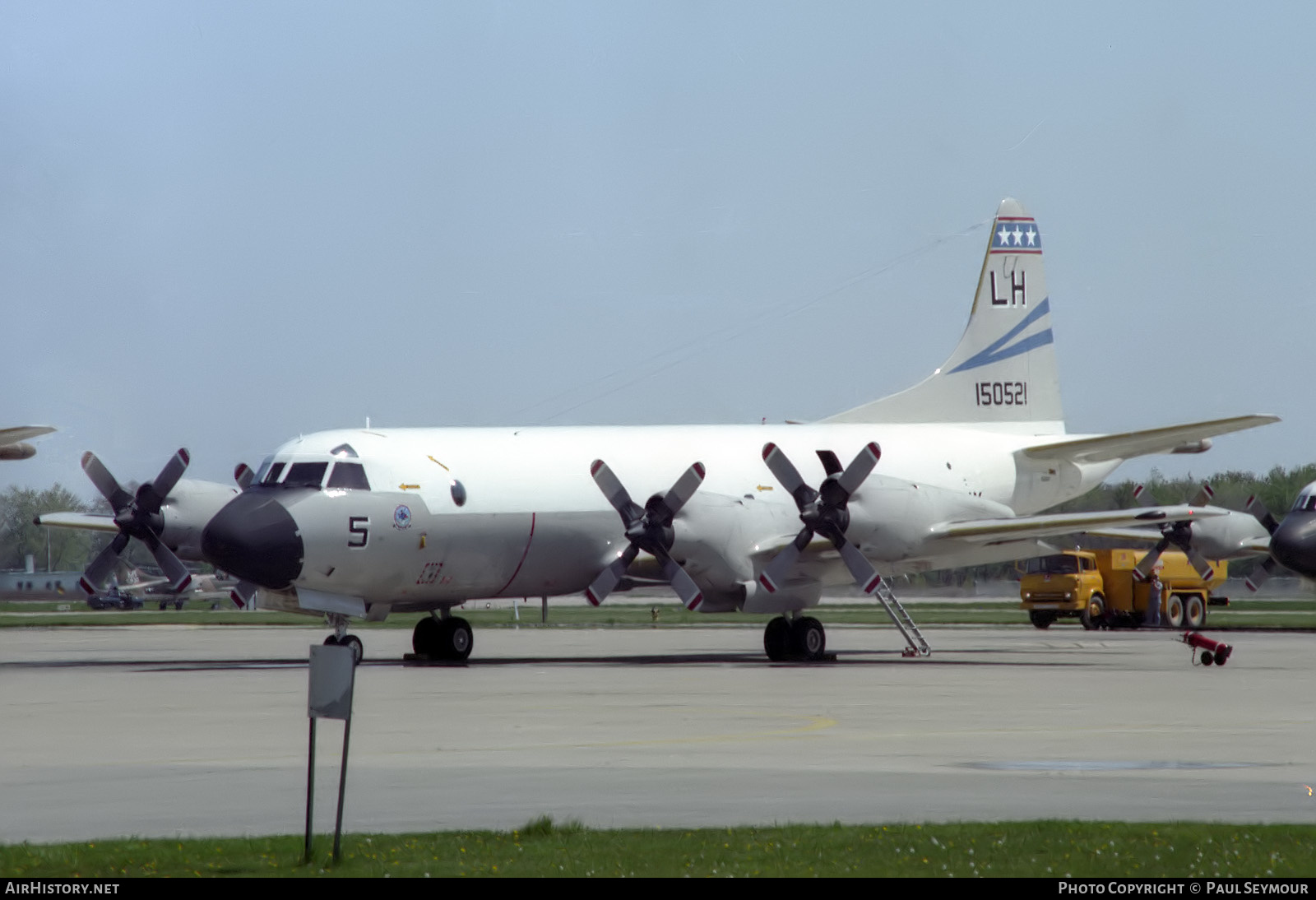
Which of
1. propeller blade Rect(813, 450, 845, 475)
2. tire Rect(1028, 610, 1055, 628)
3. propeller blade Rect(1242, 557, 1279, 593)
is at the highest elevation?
propeller blade Rect(813, 450, 845, 475)

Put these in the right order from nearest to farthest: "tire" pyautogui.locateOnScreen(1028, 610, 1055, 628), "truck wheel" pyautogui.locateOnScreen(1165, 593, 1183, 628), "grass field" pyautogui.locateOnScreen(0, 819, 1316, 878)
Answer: "grass field" pyautogui.locateOnScreen(0, 819, 1316, 878) → "truck wheel" pyautogui.locateOnScreen(1165, 593, 1183, 628) → "tire" pyautogui.locateOnScreen(1028, 610, 1055, 628)

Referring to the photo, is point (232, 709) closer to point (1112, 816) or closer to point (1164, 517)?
point (1112, 816)

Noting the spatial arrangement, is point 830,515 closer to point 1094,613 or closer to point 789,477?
point 789,477

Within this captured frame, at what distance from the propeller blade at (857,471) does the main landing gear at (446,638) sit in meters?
7.61

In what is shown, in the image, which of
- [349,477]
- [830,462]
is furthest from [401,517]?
[830,462]

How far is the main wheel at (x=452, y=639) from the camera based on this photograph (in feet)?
110

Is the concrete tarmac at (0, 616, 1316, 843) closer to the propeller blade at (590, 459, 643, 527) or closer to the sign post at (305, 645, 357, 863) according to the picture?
the sign post at (305, 645, 357, 863)

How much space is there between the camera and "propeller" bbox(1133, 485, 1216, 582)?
5262 centimetres

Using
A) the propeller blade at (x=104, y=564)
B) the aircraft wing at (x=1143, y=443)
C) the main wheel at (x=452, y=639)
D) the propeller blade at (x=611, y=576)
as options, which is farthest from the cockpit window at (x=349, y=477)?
the aircraft wing at (x=1143, y=443)

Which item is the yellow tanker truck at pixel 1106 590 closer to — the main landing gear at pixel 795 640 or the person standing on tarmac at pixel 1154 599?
the person standing on tarmac at pixel 1154 599

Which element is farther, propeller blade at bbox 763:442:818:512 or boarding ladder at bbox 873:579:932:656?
boarding ladder at bbox 873:579:932:656

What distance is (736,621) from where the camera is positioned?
67.4 metres

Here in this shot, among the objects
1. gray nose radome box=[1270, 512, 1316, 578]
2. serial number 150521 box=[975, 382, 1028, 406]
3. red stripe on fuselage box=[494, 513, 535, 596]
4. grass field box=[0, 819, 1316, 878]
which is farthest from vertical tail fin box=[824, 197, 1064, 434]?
grass field box=[0, 819, 1316, 878]

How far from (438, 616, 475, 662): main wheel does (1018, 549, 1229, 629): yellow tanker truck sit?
84.3 ft
